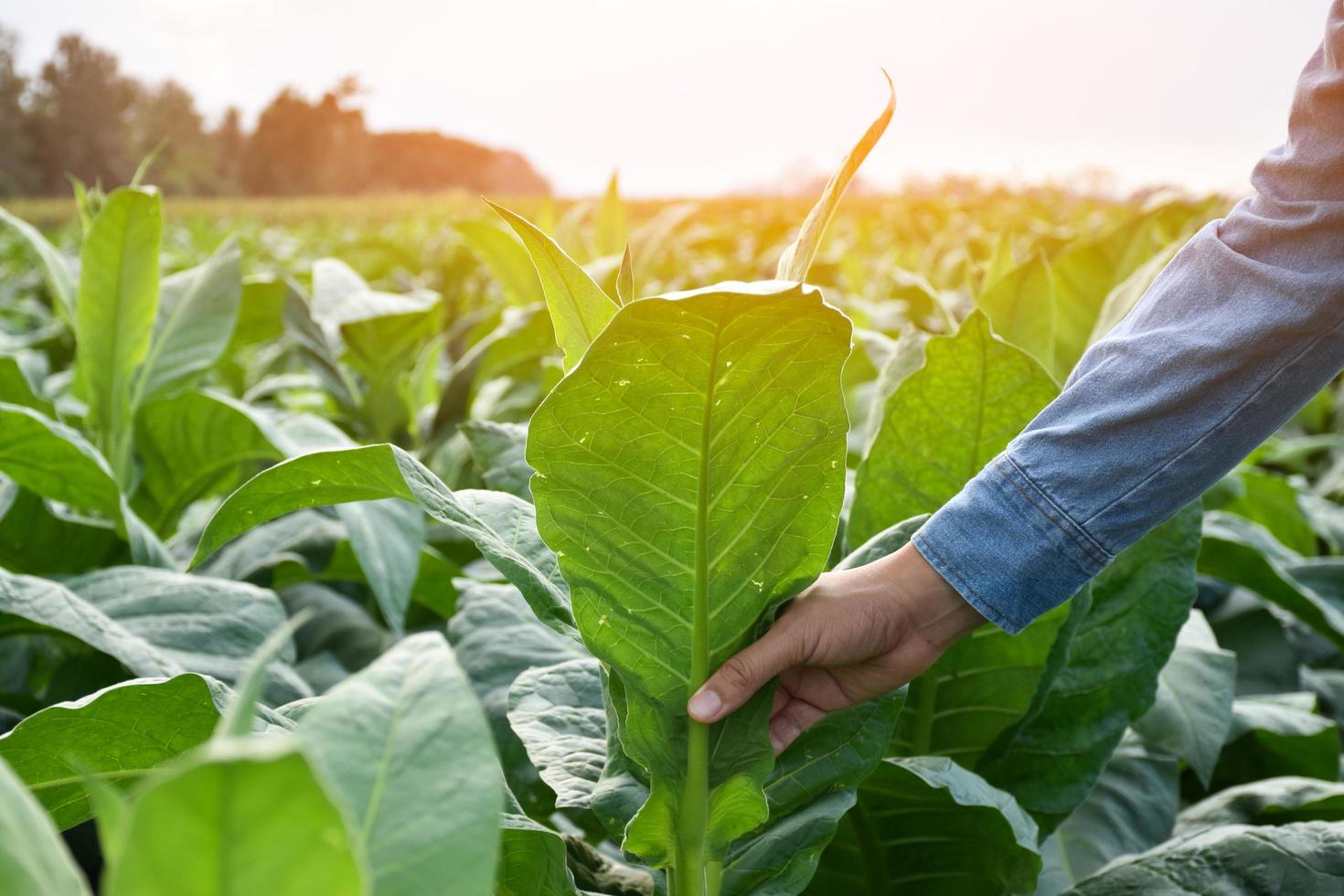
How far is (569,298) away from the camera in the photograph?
2.68 feet

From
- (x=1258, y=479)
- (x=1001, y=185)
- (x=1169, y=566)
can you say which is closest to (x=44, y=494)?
(x=1169, y=566)

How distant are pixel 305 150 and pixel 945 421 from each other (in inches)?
1921

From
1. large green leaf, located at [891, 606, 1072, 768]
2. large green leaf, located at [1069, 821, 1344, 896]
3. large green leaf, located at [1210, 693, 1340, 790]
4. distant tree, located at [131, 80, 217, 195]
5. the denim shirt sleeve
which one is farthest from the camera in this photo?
distant tree, located at [131, 80, 217, 195]

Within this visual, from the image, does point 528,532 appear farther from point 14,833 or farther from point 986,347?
point 14,833

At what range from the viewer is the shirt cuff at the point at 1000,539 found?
0.91 metres

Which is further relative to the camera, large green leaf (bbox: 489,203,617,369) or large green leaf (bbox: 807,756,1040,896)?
large green leaf (bbox: 807,756,1040,896)

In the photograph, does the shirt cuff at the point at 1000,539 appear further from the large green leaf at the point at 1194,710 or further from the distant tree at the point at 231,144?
the distant tree at the point at 231,144

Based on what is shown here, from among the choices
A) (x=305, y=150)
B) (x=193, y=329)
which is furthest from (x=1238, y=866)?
(x=305, y=150)

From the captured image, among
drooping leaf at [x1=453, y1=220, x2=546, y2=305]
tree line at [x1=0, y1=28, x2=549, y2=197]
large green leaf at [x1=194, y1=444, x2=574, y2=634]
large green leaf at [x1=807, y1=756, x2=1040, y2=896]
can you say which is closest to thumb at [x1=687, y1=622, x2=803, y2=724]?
large green leaf at [x1=194, y1=444, x2=574, y2=634]

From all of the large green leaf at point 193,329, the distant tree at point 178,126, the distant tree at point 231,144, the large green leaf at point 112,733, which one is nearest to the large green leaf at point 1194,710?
the large green leaf at point 112,733

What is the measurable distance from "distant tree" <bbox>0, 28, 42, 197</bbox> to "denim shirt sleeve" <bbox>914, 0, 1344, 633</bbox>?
34866 mm

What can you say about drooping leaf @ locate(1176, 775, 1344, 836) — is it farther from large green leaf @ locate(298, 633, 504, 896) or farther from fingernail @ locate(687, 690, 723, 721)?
large green leaf @ locate(298, 633, 504, 896)

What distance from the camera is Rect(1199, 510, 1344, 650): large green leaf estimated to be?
169cm

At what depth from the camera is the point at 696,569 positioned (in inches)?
30.9
